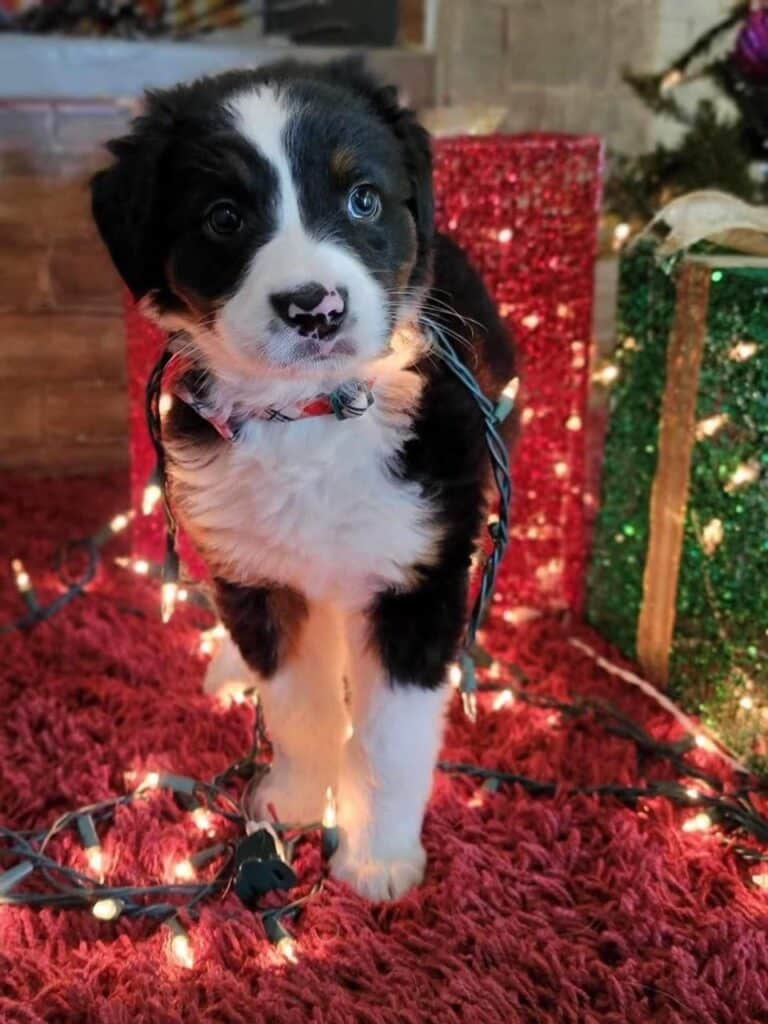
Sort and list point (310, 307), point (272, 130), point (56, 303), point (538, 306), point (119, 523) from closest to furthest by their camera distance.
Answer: point (310, 307) < point (272, 130) < point (538, 306) < point (119, 523) < point (56, 303)

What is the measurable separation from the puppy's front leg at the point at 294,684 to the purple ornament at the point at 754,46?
145 cm

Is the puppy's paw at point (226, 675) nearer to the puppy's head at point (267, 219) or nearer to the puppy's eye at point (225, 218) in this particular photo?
the puppy's head at point (267, 219)

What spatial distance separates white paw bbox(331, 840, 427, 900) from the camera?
1.35 meters

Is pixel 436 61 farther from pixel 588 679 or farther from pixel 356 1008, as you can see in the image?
pixel 356 1008

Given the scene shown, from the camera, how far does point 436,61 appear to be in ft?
9.69

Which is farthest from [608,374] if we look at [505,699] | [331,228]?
[331,228]

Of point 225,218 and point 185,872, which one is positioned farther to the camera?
point 185,872

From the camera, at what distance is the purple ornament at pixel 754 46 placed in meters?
2.05

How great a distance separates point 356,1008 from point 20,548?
154cm

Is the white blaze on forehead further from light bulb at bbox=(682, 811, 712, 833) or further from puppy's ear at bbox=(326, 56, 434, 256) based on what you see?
light bulb at bbox=(682, 811, 712, 833)

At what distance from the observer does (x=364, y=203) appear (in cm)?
119

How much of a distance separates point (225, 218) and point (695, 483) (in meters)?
0.90

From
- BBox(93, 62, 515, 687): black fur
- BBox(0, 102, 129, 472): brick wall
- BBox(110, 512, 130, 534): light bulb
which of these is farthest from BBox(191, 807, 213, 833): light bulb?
BBox(0, 102, 129, 472): brick wall

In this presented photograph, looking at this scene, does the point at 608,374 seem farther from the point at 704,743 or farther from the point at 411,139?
the point at 411,139
